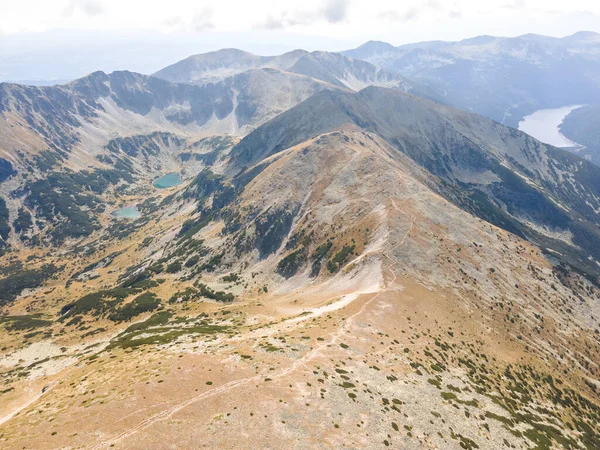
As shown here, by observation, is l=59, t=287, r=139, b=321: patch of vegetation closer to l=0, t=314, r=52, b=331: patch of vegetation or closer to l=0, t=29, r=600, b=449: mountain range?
l=0, t=29, r=600, b=449: mountain range

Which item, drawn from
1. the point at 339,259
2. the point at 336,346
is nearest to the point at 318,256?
the point at 339,259

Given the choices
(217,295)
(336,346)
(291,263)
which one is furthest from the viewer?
(291,263)

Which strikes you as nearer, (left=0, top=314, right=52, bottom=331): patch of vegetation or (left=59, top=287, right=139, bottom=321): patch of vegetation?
(left=59, top=287, right=139, bottom=321): patch of vegetation

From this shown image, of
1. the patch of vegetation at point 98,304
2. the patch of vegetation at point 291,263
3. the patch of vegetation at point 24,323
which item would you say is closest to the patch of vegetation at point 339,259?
the patch of vegetation at point 291,263

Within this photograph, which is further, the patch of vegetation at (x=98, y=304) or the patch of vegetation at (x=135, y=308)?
the patch of vegetation at (x=98, y=304)

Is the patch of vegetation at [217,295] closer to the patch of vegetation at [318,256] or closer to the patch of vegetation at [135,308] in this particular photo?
the patch of vegetation at [135,308]

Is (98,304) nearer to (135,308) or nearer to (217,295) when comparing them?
(135,308)

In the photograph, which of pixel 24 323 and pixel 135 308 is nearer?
pixel 135 308

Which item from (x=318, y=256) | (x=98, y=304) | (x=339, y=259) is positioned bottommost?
(x=98, y=304)

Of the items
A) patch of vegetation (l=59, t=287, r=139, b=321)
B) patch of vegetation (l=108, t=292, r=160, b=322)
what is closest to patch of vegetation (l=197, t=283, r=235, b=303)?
patch of vegetation (l=108, t=292, r=160, b=322)

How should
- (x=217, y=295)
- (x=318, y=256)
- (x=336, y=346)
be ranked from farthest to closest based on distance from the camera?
(x=318, y=256) → (x=217, y=295) → (x=336, y=346)

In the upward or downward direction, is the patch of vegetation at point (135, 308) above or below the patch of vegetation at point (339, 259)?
below
